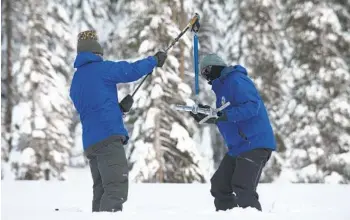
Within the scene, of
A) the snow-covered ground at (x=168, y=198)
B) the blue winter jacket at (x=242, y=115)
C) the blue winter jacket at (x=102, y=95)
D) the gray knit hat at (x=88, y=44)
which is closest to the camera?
the blue winter jacket at (x=102, y=95)

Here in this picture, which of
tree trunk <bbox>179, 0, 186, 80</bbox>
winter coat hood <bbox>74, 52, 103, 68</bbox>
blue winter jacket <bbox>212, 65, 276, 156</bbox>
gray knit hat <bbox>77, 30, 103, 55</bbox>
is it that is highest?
tree trunk <bbox>179, 0, 186, 80</bbox>

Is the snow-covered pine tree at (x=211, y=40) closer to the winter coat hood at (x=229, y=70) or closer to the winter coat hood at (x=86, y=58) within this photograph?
the winter coat hood at (x=229, y=70)

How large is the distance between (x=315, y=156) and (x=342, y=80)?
9.65 ft

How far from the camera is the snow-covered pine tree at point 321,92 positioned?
66.3 ft

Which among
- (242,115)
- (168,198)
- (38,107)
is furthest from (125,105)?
(38,107)

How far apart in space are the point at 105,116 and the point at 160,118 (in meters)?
12.7

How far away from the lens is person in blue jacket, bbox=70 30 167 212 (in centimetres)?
599

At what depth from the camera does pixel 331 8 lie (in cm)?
2070

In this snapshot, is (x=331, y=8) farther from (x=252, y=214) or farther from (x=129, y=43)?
(x=252, y=214)

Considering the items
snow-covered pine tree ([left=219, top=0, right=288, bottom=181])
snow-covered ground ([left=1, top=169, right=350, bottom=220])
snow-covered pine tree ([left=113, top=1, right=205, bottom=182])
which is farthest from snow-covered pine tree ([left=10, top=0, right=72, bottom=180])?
snow-covered pine tree ([left=219, top=0, right=288, bottom=181])

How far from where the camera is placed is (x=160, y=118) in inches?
738

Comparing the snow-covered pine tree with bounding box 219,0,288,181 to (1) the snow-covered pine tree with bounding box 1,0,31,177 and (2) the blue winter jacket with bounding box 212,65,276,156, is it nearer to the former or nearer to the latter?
(1) the snow-covered pine tree with bounding box 1,0,31,177

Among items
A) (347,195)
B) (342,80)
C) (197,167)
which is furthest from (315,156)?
(347,195)

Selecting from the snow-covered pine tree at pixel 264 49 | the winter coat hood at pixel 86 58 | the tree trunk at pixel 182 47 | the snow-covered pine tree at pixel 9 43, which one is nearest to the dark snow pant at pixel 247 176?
the winter coat hood at pixel 86 58
